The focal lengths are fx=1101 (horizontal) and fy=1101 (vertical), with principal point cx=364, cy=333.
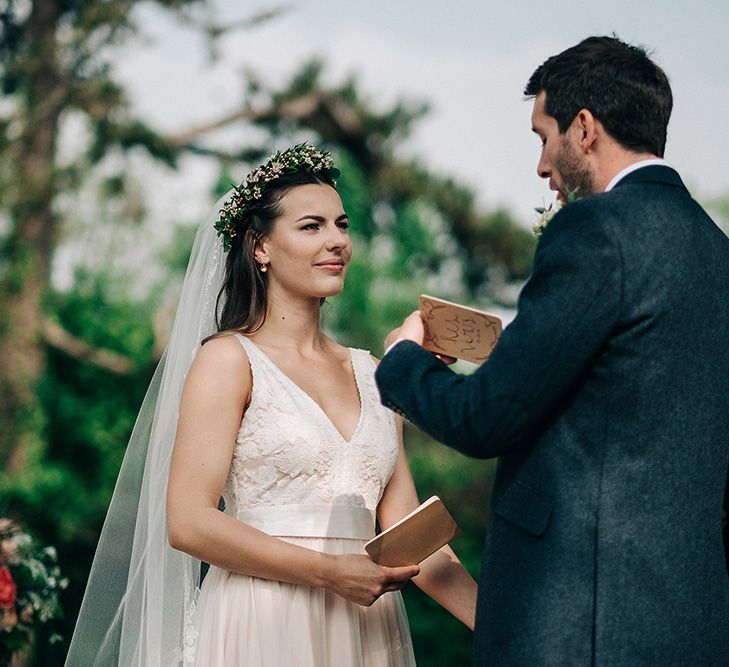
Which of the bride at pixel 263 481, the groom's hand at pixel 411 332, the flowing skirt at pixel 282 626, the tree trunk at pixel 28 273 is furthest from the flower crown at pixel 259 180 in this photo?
the tree trunk at pixel 28 273

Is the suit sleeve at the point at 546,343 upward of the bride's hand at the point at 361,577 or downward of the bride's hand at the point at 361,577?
upward

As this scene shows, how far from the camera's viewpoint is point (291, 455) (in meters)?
3.12

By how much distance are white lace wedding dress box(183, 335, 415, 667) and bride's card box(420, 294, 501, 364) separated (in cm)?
72

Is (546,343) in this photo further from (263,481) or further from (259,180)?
(259,180)

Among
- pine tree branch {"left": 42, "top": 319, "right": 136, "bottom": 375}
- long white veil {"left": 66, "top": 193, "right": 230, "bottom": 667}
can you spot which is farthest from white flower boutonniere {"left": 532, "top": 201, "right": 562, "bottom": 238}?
pine tree branch {"left": 42, "top": 319, "right": 136, "bottom": 375}

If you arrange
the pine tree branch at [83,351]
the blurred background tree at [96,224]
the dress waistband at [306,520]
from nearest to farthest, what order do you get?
the dress waistband at [306,520], the blurred background tree at [96,224], the pine tree branch at [83,351]

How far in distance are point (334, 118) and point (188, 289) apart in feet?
31.2

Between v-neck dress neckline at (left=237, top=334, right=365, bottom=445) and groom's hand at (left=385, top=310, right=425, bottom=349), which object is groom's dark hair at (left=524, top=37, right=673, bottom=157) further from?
v-neck dress neckline at (left=237, top=334, right=365, bottom=445)

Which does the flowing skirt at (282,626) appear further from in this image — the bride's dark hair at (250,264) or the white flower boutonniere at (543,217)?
the white flower boutonniere at (543,217)

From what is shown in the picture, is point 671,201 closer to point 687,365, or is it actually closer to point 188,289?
point 687,365

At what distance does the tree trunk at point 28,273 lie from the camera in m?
11.4

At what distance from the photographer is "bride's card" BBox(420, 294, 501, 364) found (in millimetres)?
2490

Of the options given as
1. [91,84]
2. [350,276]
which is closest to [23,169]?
[91,84]

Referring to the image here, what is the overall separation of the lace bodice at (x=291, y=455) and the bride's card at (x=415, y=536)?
39cm
